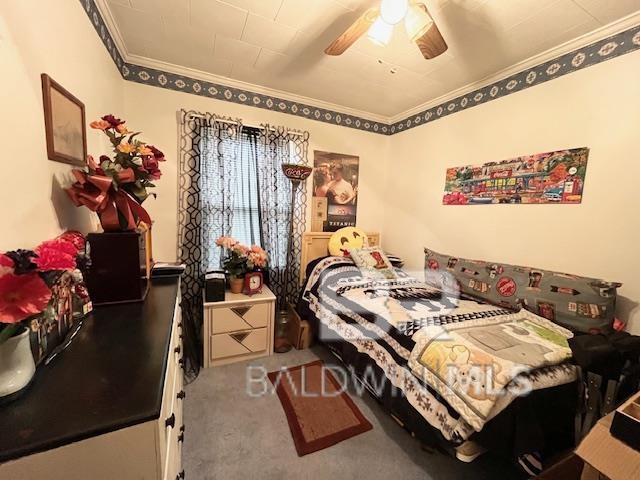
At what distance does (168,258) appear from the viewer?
2.34m

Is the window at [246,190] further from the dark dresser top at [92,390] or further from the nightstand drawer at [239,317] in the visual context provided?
the dark dresser top at [92,390]

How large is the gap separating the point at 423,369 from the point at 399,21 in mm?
1707

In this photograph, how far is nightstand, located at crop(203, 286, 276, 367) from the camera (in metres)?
2.11

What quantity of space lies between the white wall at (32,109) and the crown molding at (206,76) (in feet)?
1.58

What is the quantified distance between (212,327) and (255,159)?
153cm

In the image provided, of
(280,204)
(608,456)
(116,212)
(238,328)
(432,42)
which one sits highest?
(432,42)

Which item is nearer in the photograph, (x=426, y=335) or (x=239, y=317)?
(x=426, y=335)

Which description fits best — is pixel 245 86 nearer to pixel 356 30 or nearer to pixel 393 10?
pixel 356 30

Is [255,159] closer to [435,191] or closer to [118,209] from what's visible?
[118,209]

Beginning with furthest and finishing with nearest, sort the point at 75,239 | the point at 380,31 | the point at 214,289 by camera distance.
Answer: the point at 214,289
the point at 380,31
the point at 75,239

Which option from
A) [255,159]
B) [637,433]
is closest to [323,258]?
[255,159]

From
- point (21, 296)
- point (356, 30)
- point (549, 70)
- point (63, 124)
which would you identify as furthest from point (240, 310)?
point (549, 70)

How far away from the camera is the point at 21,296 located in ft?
1.88

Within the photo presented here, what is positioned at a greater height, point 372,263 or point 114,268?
point 114,268
